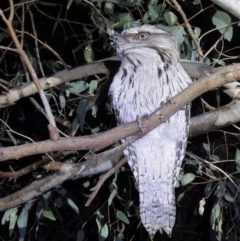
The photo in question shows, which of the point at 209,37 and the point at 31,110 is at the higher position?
the point at 209,37

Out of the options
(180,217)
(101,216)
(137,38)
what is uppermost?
(137,38)

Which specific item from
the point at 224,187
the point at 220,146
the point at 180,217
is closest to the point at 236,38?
the point at 220,146

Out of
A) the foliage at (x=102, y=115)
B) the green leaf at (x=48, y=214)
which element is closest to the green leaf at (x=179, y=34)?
the foliage at (x=102, y=115)

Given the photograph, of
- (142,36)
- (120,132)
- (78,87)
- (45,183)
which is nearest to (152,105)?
(142,36)

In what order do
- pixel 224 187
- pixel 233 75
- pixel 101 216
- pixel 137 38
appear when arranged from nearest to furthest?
pixel 233 75 < pixel 137 38 < pixel 224 187 < pixel 101 216

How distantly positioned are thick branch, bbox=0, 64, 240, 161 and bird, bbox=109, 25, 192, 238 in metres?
0.37

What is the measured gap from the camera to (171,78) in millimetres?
2195

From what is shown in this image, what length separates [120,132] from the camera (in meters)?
1.61

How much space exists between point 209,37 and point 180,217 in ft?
2.79

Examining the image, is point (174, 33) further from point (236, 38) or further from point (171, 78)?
point (236, 38)

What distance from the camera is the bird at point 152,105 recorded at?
2180 millimetres

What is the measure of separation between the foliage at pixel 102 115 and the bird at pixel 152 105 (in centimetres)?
10

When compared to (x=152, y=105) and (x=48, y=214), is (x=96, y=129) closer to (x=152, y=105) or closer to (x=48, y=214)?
(x=48, y=214)

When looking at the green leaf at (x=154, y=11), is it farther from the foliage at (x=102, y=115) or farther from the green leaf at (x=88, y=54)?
the green leaf at (x=88, y=54)
